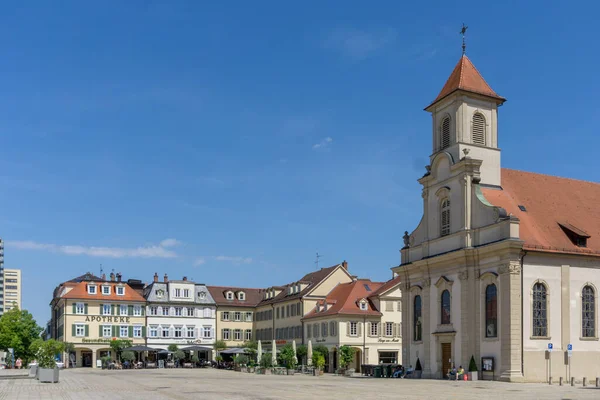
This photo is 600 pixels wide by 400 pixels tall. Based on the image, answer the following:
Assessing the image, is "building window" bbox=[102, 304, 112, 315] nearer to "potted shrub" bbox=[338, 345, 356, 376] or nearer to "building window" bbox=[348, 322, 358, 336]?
"building window" bbox=[348, 322, 358, 336]

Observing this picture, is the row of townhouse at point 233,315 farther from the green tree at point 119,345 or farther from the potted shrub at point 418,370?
the potted shrub at point 418,370

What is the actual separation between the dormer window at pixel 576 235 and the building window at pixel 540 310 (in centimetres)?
447

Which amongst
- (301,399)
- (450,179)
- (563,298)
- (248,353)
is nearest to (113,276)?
(248,353)

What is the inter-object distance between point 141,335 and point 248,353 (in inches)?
554

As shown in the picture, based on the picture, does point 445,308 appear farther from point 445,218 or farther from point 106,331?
point 106,331

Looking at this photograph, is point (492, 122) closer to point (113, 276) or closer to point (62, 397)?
point (62, 397)

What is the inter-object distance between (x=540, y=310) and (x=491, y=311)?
297 centimetres

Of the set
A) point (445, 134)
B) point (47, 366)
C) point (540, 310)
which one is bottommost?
point (47, 366)

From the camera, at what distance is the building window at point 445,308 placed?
2132 inches

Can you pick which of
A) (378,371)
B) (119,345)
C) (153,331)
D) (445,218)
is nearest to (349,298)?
(378,371)

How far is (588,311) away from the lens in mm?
50906

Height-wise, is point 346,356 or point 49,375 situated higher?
point 49,375

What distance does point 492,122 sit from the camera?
184 feet

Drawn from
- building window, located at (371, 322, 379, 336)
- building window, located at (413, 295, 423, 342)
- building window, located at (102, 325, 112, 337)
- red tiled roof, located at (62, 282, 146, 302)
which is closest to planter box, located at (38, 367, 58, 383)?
building window, located at (413, 295, 423, 342)
